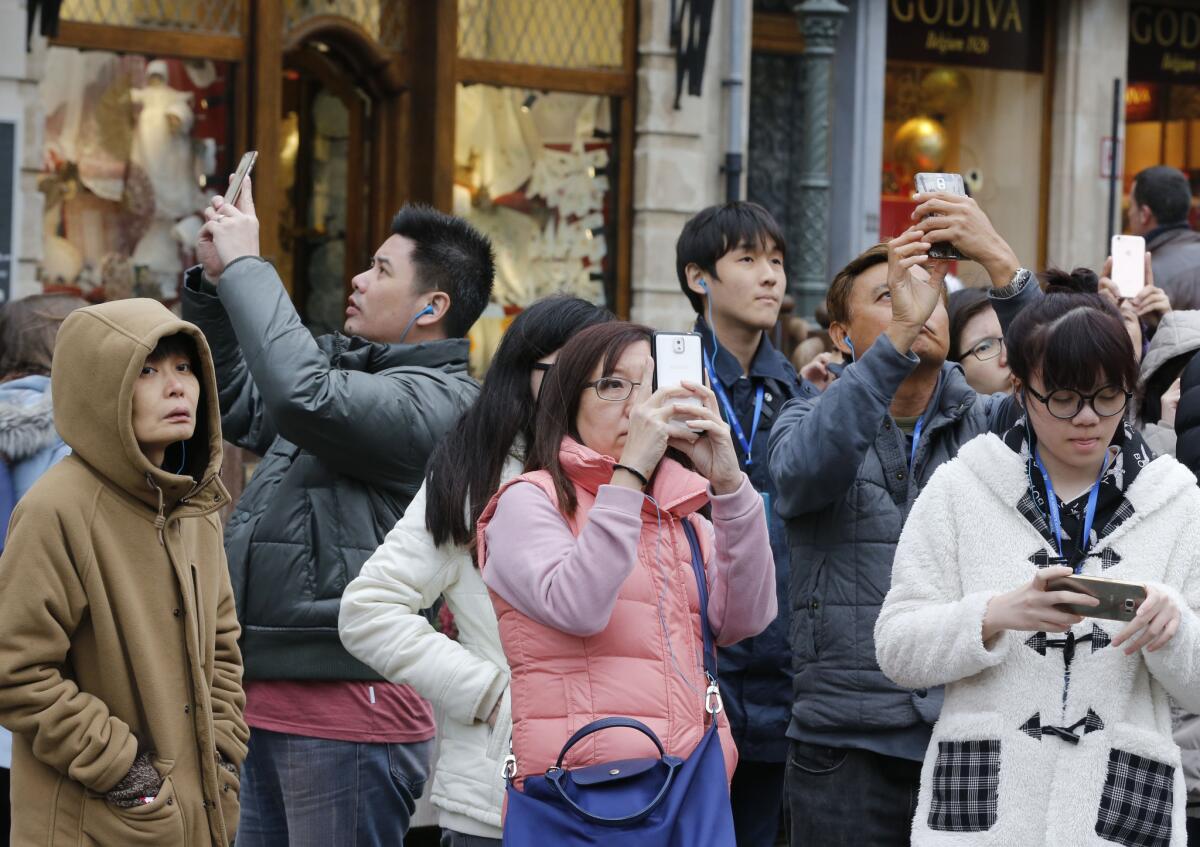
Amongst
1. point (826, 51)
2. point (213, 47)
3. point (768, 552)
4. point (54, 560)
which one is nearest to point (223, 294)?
point (54, 560)

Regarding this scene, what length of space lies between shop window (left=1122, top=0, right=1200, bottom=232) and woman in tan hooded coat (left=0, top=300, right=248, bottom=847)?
11807mm

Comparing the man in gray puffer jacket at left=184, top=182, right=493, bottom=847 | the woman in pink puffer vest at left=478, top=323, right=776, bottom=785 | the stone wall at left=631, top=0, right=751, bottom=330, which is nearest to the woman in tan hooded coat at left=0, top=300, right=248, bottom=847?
the man in gray puffer jacket at left=184, top=182, right=493, bottom=847

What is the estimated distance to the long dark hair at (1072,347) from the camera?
366 cm

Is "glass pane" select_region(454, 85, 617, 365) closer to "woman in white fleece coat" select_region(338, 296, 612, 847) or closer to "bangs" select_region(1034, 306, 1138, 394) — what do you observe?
"woman in white fleece coat" select_region(338, 296, 612, 847)

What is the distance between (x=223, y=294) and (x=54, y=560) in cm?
107

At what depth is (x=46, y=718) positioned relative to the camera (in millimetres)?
3854

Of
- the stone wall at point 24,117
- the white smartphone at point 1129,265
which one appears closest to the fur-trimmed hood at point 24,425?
the white smartphone at point 1129,265

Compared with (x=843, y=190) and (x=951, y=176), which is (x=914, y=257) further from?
(x=843, y=190)

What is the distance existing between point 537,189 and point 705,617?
8.14 metres

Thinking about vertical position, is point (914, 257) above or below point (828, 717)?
above

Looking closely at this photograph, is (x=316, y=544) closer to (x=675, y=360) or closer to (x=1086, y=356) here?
(x=675, y=360)

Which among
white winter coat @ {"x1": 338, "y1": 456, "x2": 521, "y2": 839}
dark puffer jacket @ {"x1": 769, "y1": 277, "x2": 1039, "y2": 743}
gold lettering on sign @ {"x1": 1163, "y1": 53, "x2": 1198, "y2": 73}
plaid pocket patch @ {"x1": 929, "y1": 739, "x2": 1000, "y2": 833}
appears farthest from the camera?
gold lettering on sign @ {"x1": 1163, "y1": 53, "x2": 1198, "y2": 73}

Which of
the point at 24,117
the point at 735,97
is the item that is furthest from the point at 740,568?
the point at 735,97

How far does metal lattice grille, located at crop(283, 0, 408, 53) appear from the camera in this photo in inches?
423
